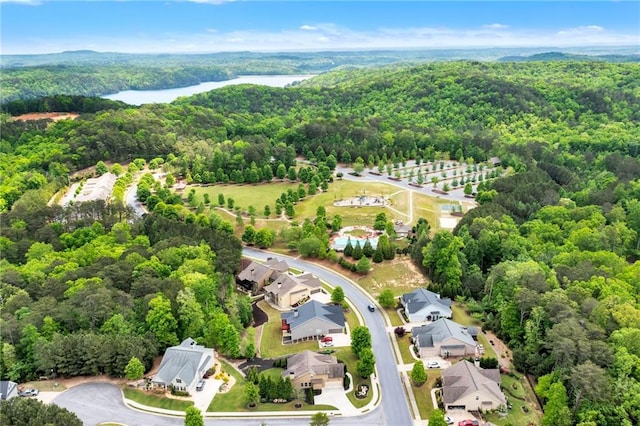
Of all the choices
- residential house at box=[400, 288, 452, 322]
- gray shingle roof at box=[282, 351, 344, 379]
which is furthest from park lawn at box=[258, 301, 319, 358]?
residential house at box=[400, 288, 452, 322]

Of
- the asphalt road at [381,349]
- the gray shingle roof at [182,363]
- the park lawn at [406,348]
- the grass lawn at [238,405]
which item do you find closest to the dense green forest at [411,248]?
the gray shingle roof at [182,363]

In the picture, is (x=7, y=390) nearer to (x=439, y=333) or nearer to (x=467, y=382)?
(x=467, y=382)

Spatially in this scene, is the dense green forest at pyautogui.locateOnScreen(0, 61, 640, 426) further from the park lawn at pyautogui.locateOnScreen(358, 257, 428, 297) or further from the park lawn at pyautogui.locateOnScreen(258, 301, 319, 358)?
the park lawn at pyautogui.locateOnScreen(258, 301, 319, 358)

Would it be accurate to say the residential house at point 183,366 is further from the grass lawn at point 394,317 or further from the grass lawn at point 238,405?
the grass lawn at point 394,317

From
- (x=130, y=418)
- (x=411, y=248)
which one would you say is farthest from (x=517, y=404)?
(x=130, y=418)

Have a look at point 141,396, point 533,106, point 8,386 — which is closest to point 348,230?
point 141,396
